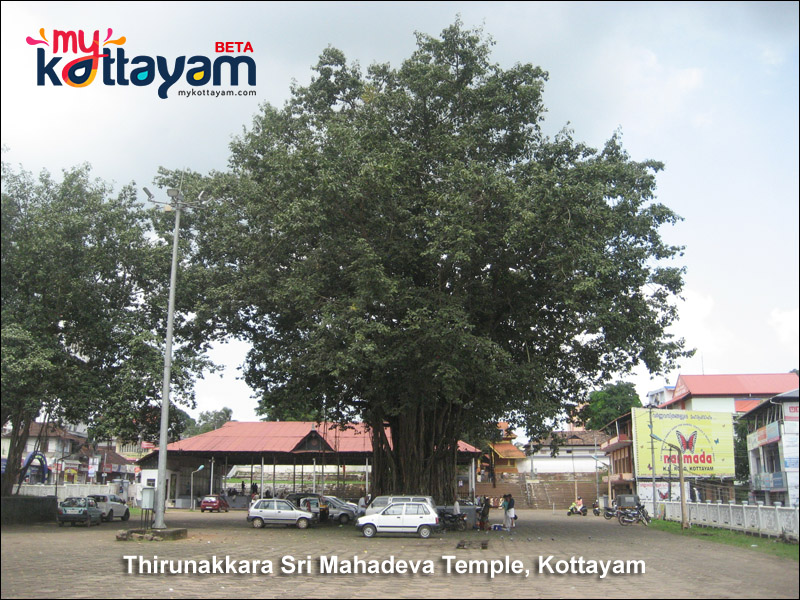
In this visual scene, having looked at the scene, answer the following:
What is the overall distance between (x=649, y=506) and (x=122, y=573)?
128 feet

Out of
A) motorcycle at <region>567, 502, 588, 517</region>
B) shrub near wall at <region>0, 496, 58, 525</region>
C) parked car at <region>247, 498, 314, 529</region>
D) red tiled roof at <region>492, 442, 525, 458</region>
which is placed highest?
shrub near wall at <region>0, 496, 58, 525</region>

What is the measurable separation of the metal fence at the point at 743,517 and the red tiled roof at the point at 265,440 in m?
16.0

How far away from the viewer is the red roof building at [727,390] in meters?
67.8

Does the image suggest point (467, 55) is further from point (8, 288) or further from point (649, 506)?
point (649, 506)

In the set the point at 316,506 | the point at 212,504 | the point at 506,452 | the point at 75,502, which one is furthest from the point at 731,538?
the point at 506,452

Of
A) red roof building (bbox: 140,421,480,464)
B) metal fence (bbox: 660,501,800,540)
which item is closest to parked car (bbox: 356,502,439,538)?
metal fence (bbox: 660,501,800,540)

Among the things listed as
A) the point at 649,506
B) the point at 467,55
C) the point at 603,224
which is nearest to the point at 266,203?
the point at 467,55

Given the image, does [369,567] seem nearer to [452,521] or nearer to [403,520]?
[403,520]

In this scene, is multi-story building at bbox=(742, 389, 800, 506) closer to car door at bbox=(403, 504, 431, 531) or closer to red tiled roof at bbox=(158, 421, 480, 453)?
car door at bbox=(403, 504, 431, 531)

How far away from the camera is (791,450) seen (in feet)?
30.5

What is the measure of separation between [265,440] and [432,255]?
26319 mm

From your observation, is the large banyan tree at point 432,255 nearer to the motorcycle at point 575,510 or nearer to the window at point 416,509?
the window at point 416,509

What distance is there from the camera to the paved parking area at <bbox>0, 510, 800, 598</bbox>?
30.1 ft

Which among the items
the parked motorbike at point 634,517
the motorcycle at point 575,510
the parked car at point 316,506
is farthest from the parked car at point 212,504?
the parked motorbike at point 634,517
